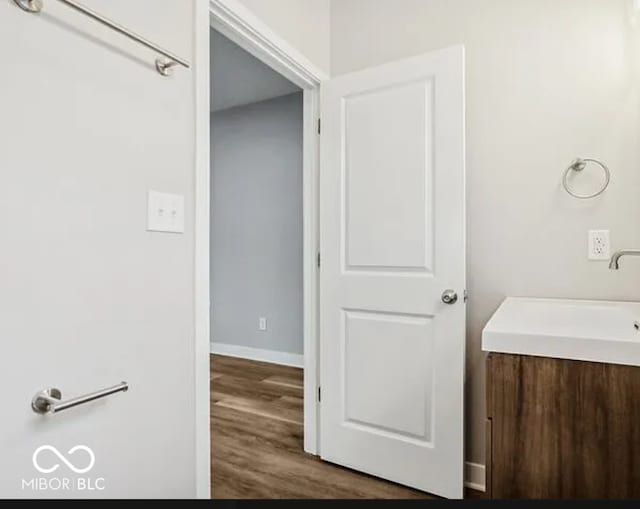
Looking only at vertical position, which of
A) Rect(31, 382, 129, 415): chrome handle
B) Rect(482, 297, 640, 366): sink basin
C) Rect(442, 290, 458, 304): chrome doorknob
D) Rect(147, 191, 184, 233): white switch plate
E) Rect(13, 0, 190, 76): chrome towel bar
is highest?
Rect(13, 0, 190, 76): chrome towel bar

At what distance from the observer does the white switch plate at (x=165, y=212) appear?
3.76ft

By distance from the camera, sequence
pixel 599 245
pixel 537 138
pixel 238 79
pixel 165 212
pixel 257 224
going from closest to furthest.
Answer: pixel 165 212 < pixel 599 245 < pixel 537 138 < pixel 238 79 < pixel 257 224

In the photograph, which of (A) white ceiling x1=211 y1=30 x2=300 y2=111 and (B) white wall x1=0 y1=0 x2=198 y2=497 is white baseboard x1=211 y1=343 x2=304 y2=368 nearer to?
(A) white ceiling x1=211 y1=30 x2=300 y2=111

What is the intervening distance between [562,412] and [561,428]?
0.04 m

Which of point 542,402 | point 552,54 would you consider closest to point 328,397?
point 542,402

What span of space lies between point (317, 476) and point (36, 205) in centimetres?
164

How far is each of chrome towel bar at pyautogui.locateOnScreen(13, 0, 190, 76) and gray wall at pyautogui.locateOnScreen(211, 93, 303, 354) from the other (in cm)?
243

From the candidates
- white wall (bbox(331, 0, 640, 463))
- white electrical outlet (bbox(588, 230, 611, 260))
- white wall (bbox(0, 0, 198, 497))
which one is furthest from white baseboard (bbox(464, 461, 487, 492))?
white wall (bbox(0, 0, 198, 497))

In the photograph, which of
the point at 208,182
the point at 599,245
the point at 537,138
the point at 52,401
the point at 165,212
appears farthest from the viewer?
the point at 537,138

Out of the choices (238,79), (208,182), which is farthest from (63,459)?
(238,79)

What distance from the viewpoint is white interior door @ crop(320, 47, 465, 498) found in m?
1.69

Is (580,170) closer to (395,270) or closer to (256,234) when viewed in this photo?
(395,270)

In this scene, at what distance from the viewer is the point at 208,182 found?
136 cm

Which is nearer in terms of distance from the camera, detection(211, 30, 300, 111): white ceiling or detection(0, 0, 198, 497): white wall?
detection(0, 0, 198, 497): white wall
